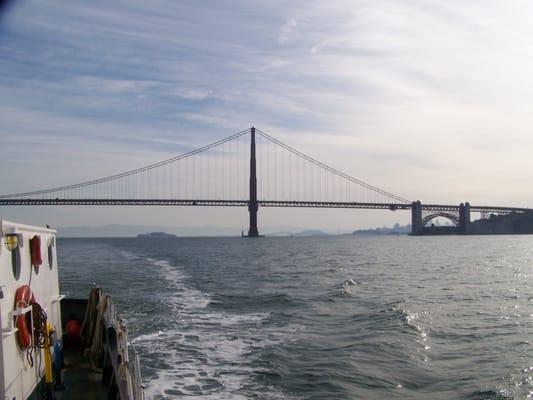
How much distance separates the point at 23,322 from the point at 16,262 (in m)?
0.74

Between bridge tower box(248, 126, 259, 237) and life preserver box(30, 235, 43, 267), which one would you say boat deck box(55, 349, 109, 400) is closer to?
life preserver box(30, 235, 43, 267)

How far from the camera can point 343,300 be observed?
20.4 meters

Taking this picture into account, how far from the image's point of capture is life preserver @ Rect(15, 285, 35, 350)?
591 centimetres

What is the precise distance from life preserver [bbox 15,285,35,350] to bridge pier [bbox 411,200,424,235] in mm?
118784

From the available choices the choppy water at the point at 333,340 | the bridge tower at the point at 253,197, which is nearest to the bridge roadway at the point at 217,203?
the bridge tower at the point at 253,197

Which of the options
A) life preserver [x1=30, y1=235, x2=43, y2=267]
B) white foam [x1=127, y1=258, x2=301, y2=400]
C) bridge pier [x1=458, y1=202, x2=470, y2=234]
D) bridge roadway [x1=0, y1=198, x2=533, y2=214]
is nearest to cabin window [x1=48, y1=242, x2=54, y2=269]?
life preserver [x1=30, y1=235, x2=43, y2=267]

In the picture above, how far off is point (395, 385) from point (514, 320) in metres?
7.64

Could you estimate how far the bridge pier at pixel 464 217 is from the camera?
124713 mm

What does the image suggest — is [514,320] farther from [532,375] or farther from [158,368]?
[158,368]

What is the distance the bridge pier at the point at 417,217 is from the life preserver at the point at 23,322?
119m

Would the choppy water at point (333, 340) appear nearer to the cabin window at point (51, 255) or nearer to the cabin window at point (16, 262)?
the cabin window at point (51, 255)

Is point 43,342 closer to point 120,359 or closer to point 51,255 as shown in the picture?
point 120,359

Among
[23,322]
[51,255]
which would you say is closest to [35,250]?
[23,322]

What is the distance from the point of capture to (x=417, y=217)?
125m
